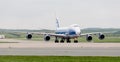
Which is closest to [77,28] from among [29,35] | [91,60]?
[29,35]

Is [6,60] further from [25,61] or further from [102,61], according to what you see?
[102,61]

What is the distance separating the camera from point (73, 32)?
302 feet

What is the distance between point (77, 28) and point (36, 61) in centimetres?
6268

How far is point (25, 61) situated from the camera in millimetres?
30781

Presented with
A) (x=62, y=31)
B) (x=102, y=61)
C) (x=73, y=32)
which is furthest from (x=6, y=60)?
(x=62, y=31)

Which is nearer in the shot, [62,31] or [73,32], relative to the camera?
[73,32]

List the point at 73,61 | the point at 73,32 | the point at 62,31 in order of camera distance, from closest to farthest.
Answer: the point at 73,61, the point at 73,32, the point at 62,31

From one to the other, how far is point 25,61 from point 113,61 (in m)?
6.24

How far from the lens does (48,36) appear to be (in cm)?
9344

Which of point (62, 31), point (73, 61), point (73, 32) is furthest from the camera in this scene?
point (62, 31)

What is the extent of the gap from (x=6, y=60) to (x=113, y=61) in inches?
304

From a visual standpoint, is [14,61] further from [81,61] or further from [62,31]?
[62,31]

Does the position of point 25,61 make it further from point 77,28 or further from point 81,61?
point 77,28

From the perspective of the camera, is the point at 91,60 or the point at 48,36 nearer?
the point at 91,60
